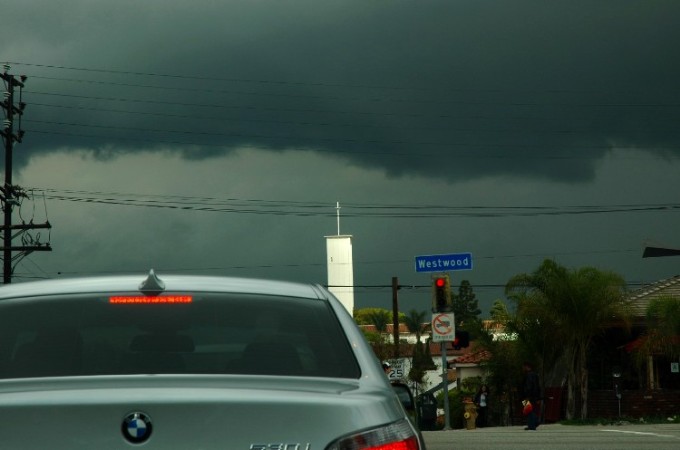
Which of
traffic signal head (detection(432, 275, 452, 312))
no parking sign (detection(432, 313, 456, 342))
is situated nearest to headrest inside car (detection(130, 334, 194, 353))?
no parking sign (detection(432, 313, 456, 342))

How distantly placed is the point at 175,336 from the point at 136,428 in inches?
45.5

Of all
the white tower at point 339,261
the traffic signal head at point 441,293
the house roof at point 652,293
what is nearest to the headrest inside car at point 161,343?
the traffic signal head at point 441,293

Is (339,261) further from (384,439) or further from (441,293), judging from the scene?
(384,439)

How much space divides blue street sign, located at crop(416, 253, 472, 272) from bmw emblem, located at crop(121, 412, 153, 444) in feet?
75.9

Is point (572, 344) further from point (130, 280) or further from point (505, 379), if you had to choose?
point (130, 280)

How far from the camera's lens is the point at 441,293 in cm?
2692

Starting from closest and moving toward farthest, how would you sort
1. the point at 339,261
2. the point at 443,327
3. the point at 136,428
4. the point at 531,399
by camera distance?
the point at 136,428
the point at 531,399
the point at 443,327
the point at 339,261

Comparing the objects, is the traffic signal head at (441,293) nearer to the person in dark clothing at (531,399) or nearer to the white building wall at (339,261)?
the person in dark clothing at (531,399)

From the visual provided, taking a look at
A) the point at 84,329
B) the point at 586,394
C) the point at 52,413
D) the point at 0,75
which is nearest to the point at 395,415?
the point at 52,413

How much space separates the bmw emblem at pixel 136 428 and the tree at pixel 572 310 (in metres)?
34.5

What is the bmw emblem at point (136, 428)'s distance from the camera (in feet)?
10.3

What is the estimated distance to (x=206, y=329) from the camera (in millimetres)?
4453

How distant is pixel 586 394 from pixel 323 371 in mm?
33844

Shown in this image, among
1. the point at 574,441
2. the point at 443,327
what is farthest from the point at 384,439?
the point at 443,327
